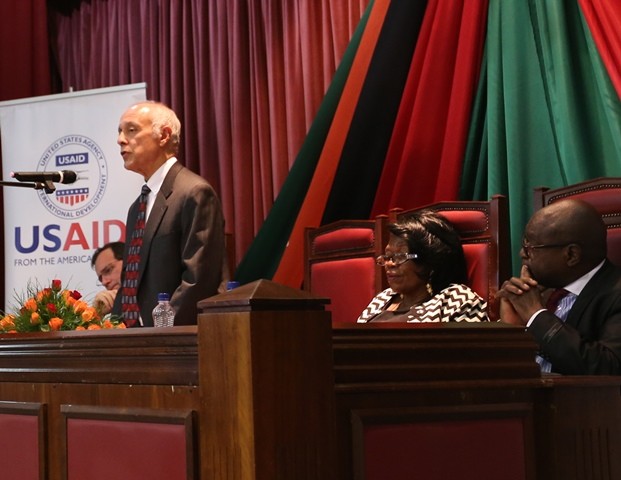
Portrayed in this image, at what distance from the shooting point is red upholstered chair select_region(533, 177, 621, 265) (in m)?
2.68

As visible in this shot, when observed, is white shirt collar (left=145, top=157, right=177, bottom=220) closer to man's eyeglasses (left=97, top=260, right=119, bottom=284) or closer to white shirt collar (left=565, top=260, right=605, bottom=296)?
man's eyeglasses (left=97, top=260, right=119, bottom=284)

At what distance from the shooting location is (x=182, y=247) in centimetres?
Answer: 341

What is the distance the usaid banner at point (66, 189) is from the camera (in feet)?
16.1

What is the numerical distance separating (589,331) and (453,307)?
0.63 m

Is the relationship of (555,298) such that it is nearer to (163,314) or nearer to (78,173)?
(163,314)

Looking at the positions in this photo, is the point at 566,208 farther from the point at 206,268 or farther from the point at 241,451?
the point at 241,451

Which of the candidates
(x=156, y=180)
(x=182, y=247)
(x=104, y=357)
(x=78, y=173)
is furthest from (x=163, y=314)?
(x=78, y=173)

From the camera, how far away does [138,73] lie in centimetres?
560

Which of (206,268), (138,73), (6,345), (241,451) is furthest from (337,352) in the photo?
(138,73)

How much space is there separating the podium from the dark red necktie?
899 mm

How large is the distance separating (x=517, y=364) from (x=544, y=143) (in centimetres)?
219

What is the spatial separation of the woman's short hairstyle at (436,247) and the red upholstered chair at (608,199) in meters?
0.38

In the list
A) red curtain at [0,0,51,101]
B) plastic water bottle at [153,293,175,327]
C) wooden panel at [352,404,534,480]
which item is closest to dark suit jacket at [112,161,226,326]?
plastic water bottle at [153,293,175,327]

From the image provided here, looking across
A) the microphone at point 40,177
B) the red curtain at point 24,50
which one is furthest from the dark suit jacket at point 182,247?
the red curtain at point 24,50
